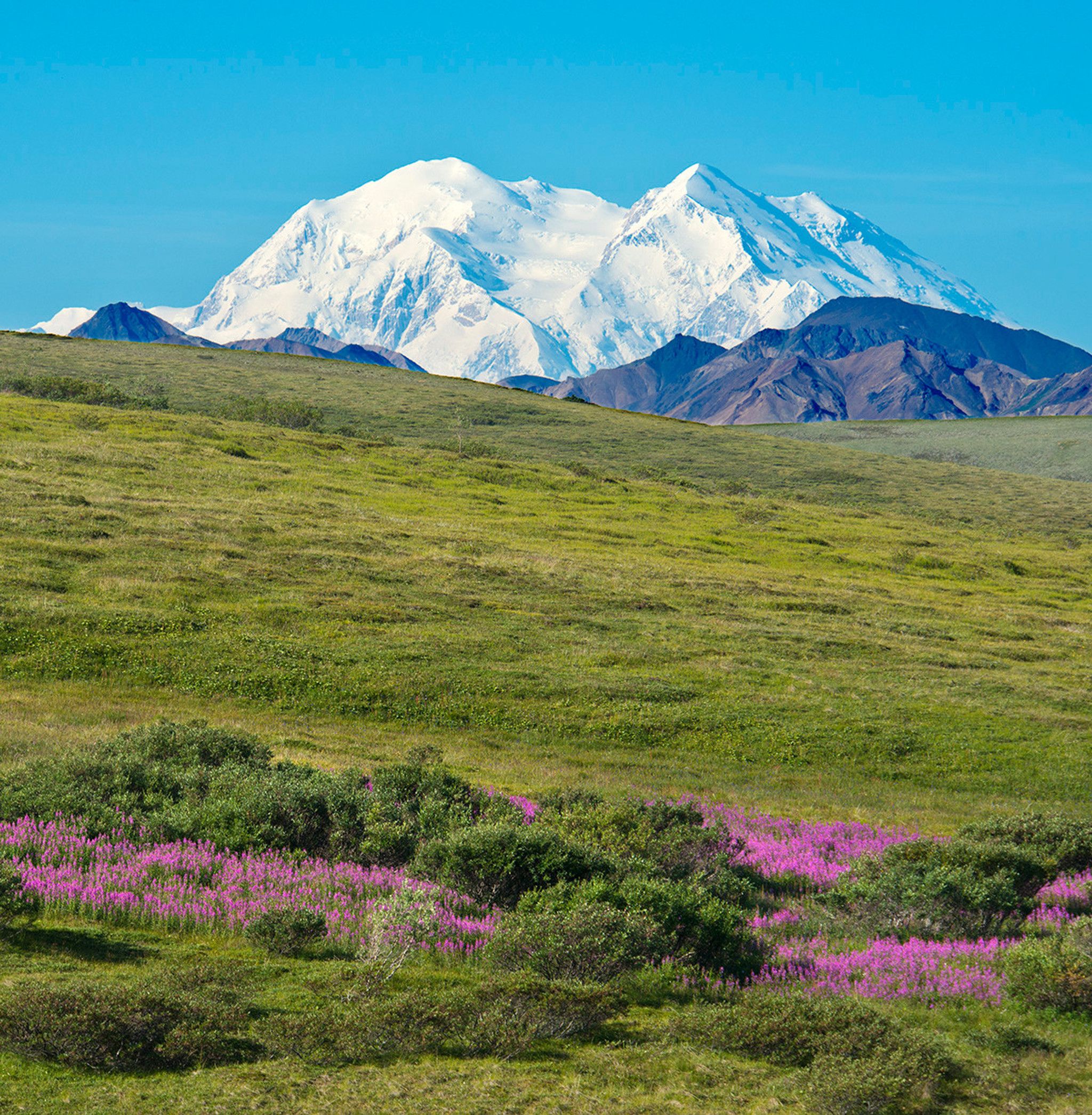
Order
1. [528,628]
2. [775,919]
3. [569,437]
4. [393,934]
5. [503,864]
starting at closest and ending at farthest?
[393,934]
[503,864]
[775,919]
[528,628]
[569,437]

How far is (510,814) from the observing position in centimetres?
1800

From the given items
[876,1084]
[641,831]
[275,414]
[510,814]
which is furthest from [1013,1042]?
[275,414]

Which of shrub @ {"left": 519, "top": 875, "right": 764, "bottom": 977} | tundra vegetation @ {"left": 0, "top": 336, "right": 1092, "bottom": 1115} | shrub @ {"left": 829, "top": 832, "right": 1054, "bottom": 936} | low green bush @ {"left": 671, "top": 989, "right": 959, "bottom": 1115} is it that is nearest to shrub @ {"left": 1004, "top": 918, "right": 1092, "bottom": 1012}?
tundra vegetation @ {"left": 0, "top": 336, "right": 1092, "bottom": 1115}

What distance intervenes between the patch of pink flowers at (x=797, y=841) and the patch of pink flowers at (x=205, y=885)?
667cm

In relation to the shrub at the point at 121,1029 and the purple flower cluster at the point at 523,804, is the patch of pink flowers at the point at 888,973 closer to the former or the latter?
the shrub at the point at 121,1029

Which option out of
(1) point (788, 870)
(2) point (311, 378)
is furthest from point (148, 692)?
(2) point (311, 378)

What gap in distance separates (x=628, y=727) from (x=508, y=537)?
33.4 meters

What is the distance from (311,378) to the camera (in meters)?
183

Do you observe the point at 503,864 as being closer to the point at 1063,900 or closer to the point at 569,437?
the point at 1063,900

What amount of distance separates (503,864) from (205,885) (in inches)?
164

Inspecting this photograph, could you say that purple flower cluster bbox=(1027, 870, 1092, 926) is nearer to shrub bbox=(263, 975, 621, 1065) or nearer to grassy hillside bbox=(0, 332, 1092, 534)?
shrub bbox=(263, 975, 621, 1065)

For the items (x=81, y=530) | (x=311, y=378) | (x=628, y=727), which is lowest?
(x=628, y=727)

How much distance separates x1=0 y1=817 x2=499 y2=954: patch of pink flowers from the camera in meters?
13.0

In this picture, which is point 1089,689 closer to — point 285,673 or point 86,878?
point 285,673
